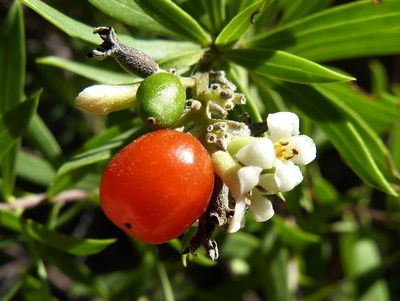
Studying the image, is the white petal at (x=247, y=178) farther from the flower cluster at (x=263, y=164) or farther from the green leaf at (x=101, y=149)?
the green leaf at (x=101, y=149)

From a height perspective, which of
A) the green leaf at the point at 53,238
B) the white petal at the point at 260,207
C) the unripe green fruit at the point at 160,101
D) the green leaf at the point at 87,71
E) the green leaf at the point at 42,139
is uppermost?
the unripe green fruit at the point at 160,101

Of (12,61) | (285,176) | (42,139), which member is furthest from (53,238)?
(285,176)

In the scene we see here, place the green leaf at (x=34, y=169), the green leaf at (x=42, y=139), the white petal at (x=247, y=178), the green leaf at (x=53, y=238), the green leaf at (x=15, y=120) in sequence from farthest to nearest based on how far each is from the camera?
the green leaf at (x=34, y=169), the green leaf at (x=42, y=139), the green leaf at (x=53, y=238), the green leaf at (x=15, y=120), the white petal at (x=247, y=178)

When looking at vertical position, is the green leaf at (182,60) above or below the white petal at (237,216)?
above

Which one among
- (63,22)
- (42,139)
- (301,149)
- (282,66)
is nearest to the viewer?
(301,149)

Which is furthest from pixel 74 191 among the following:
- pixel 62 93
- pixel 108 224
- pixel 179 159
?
pixel 108 224

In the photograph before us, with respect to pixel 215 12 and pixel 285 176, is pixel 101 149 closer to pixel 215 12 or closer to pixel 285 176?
pixel 215 12

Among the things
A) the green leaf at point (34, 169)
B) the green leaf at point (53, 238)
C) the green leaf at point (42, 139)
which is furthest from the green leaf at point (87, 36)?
the green leaf at point (34, 169)
